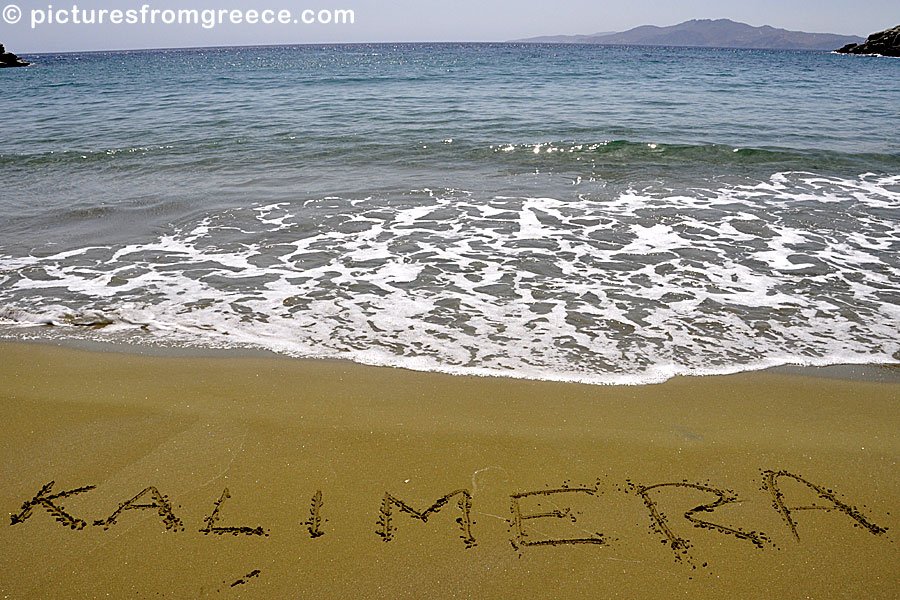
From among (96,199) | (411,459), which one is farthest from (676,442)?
(96,199)

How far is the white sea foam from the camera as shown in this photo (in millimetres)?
3857

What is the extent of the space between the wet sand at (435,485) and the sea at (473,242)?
423 mm

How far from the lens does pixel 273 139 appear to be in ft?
39.0

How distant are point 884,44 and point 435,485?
238 feet

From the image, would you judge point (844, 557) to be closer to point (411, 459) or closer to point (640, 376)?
point (640, 376)

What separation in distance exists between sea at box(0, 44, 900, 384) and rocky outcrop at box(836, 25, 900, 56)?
2148 inches

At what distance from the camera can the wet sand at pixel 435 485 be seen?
218 cm

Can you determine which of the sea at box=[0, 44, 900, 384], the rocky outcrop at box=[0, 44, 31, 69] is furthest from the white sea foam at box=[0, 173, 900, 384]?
the rocky outcrop at box=[0, 44, 31, 69]

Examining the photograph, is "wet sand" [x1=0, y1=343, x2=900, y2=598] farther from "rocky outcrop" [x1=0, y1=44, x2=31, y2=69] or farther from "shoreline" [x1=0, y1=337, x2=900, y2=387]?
"rocky outcrop" [x1=0, y1=44, x2=31, y2=69]

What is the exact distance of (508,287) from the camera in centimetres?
487

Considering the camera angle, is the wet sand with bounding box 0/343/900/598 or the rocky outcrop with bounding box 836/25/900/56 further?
the rocky outcrop with bounding box 836/25/900/56

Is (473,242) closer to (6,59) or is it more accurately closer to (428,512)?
(428,512)

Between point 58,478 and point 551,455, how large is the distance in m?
2.24

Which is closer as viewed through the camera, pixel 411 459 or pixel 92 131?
pixel 411 459
